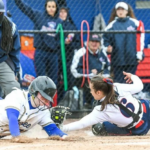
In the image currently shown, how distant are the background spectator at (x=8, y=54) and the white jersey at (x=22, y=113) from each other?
75 centimetres

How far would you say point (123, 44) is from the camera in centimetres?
739

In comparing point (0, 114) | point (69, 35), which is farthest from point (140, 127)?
point (69, 35)

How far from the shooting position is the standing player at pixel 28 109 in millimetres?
4551

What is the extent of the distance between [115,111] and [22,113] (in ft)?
3.97

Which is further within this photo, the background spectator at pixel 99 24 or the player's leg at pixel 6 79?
the background spectator at pixel 99 24

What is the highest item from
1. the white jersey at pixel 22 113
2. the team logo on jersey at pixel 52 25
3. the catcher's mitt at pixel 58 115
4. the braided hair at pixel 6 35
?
the braided hair at pixel 6 35

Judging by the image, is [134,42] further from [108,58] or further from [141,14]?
[141,14]

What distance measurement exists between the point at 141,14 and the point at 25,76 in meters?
3.17

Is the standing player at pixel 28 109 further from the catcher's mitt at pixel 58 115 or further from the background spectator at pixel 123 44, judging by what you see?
the background spectator at pixel 123 44

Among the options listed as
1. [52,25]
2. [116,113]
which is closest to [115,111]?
[116,113]

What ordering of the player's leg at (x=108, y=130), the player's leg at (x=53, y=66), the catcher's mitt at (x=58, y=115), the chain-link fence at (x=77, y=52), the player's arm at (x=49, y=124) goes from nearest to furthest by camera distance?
the player's arm at (x=49, y=124), the catcher's mitt at (x=58, y=115), the player's leg at (x=108, y=130), the chain-link fence at (x=77, y=52), the player's leg at (x=53, y=66)

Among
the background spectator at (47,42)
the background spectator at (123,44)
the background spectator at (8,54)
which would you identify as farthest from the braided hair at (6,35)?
the background spectator at (123,44)

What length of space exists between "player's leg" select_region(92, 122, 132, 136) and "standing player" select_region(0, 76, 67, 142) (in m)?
1.04

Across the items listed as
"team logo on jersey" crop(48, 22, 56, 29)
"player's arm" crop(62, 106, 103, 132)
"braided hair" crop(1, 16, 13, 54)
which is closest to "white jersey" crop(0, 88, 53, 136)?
"player's arm" crop(62, 106, 103, 132)
